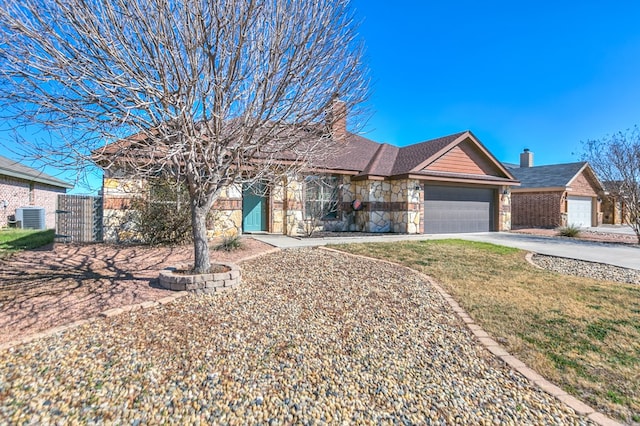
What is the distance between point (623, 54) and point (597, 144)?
4312mm

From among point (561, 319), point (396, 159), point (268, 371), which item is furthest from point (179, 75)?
point (396, 159)

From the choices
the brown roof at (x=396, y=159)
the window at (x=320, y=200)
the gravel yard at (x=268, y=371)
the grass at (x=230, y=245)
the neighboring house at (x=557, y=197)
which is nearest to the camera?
the gravel yard at (x=268, y=371)

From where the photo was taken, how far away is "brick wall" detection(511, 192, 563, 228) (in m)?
18.9

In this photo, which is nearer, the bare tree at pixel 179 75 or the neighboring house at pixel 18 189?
the bare tree at pixel 179 75

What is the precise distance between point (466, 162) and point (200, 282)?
13547mm

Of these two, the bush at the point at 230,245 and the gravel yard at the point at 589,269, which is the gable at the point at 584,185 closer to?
the gravel yard at the point at 589,269

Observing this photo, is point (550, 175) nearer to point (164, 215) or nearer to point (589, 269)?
point (589, 269)

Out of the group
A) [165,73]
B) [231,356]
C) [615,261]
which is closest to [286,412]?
[231,356]

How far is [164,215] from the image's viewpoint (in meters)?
8.55

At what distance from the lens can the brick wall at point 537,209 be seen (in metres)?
18.9

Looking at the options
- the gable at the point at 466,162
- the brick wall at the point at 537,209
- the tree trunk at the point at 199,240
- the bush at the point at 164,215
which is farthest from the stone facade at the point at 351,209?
the brick wall at the point at 537,209

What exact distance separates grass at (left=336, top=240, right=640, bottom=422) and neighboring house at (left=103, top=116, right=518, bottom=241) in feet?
18.6

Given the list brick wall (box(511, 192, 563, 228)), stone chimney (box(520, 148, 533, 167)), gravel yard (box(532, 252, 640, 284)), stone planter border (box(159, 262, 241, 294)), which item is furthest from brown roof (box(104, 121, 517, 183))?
stone chimney (box(520, 148, 533, 167))

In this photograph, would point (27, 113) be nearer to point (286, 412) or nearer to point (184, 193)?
point (184, 193)
